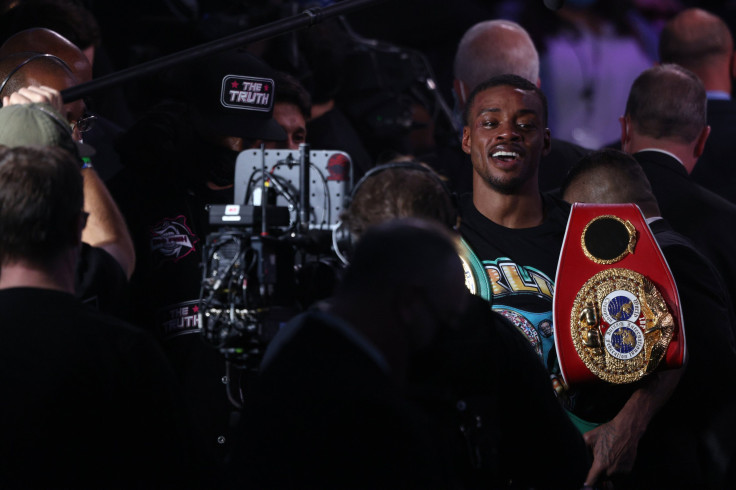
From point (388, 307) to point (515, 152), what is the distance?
1.36m

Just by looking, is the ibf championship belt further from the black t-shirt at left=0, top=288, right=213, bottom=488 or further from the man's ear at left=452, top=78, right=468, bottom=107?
the man's ear at left=452, top=78, right=468, bottom=107

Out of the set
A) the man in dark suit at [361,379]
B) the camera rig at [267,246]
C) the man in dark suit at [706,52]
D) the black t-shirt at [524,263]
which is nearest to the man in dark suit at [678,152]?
the black t-shirt at [524,263]

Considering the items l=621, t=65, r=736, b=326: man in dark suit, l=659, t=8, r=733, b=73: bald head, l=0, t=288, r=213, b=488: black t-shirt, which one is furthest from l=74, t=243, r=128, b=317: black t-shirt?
l=659, t=8, r=733, b=73: bald head

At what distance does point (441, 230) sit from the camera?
1732mm

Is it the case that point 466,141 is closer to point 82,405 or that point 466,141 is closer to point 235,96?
point 235,96

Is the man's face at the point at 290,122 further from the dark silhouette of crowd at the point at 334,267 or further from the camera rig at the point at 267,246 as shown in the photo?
the camera rig at the point at 267,246

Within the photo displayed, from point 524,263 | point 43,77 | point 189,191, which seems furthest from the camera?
point 189,191

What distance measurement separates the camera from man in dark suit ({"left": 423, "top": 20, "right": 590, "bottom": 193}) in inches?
145

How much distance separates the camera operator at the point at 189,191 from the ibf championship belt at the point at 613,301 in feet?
3.19

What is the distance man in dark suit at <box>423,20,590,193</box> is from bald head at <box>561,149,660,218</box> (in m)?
0.67

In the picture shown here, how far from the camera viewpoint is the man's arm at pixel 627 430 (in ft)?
8.34

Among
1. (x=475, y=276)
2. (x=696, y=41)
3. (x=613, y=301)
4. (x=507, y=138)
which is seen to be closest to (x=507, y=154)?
(x=507, y=138)

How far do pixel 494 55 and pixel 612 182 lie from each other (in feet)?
3.76

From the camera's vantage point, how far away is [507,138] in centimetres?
286
